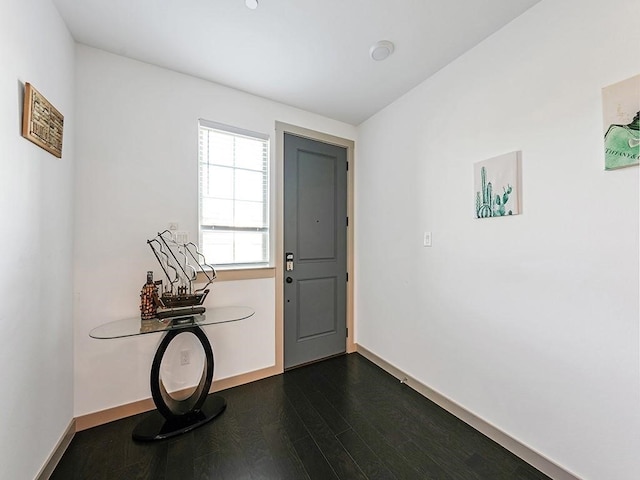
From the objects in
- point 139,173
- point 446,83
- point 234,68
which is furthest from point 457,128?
point 139,173

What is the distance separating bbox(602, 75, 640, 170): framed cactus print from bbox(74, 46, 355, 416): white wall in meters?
2.57

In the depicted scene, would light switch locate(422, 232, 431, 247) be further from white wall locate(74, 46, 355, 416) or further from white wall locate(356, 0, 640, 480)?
white wall locate(74, 46, 355, 416)

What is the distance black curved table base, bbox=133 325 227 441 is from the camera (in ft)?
5.76

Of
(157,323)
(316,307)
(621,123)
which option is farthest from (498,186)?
(157,323)

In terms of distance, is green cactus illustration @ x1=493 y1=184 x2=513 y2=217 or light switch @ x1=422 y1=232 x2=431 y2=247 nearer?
green cactus illustration @ x1=493 y1=184 x2=513 y2=217

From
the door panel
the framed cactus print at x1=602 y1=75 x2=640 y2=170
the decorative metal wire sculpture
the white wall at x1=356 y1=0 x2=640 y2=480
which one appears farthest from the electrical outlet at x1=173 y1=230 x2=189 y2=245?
the framed cactus print at x1=602 y1=75 x2=640 y2=170

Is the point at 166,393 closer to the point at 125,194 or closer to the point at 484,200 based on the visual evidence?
the point at 125,194

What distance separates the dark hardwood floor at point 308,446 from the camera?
4.83 ft

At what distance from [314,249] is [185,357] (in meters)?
1.53

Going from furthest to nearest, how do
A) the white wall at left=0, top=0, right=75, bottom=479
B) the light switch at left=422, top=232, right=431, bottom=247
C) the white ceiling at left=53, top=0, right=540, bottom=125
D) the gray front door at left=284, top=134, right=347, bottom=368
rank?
the gray front door at left=284, top=134, right=347, bottom=368 → the light switch at left=422, top=232, right=431, bottom=247 → the white ceiling at left=53, top=0, right=540, bottom=125 → the white wall at left=0, top=0, right=75, bottom=479

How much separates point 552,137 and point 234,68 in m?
2.24

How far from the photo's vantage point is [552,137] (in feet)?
4.77

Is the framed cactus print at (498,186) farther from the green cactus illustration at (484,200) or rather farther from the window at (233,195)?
the window at (233,195)

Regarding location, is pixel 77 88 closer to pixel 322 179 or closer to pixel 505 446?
pixel 322 179
